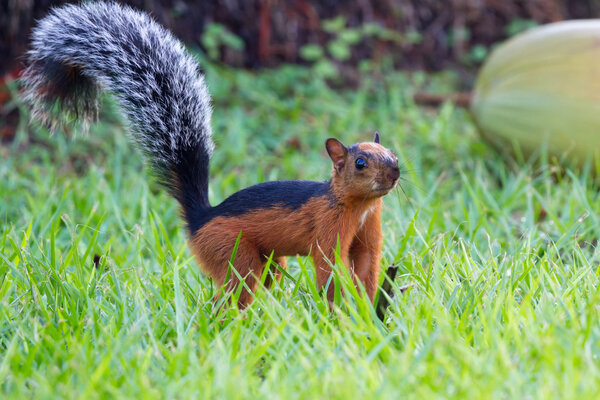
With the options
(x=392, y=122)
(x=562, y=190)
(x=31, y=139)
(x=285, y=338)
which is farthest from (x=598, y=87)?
(x=31, y=139)

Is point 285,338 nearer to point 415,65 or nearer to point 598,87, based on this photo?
point 598,87

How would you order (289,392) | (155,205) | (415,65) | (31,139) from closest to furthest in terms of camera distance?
(289,392)
(155,205)
(31,139)
(415,65)

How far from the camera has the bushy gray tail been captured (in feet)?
8.48

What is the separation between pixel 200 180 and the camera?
2625 millimetres

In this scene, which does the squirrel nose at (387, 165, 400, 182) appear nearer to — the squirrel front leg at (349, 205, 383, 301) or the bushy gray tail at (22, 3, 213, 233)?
the squirrel front leg at (349, 205, 383, 301)

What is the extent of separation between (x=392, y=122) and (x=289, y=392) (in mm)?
3921

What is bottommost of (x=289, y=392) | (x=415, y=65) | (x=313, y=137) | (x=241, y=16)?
(x=289, y=392)

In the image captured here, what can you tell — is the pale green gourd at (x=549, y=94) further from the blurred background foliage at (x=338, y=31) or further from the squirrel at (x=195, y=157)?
the squirrel at (x=195, y=157)

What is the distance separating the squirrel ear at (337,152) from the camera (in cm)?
234

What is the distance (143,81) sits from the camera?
2.59 m

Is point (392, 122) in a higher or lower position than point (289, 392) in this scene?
higher

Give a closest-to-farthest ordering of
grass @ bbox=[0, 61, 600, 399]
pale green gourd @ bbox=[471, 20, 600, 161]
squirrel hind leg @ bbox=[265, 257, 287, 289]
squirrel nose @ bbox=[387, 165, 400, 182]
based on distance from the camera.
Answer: grass @ bbox=[0, 61, 600, 399] < squirrel nose @ bbox=[387, 165, 400, 182] < squirrel hind leg @ bbox=[265, 257, 287, 289] < pale green gourd @ bbox=[471, 20, 600, 161]

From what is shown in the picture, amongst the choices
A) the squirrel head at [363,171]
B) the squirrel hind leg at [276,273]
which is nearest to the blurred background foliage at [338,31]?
the squirrel hind leg at [276,273]

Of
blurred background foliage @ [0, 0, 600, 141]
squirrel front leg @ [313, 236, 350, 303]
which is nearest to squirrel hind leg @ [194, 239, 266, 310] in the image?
squirrel front leg @ [313, 236, 350, 303]
